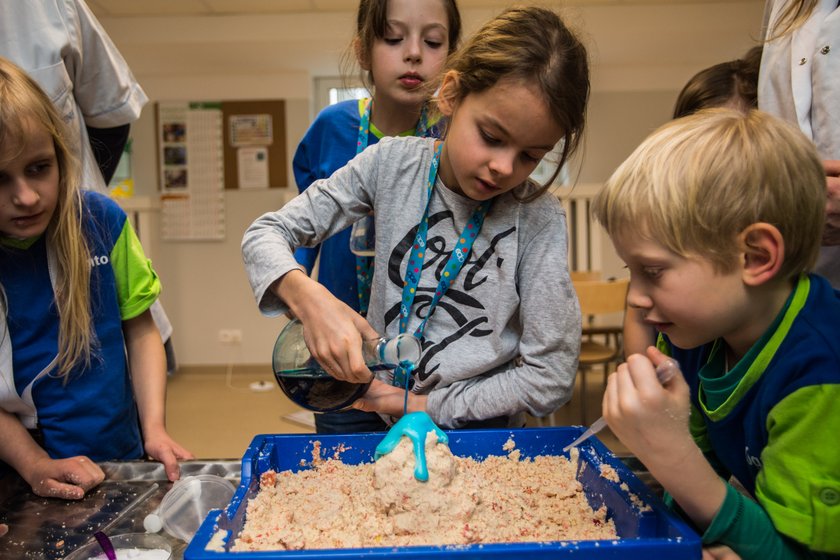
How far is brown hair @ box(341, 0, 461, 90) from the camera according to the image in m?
1.18

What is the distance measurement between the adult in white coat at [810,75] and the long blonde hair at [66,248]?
1135 millimetres

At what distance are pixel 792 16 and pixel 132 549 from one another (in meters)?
1.21

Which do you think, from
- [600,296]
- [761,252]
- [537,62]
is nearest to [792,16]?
[537,62]

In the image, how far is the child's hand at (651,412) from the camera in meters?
0.63

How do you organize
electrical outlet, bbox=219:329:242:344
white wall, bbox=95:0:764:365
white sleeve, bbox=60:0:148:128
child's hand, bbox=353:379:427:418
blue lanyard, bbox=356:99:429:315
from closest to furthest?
child's hand, bbox=353:379:427:418 → blue lanyard, bbox=356:99:429:315 → white sleeve, bbox=60:0:148:128 → white wall, bbox=95:0:764:365 → electrical outlet, bbox=219:329:242:344

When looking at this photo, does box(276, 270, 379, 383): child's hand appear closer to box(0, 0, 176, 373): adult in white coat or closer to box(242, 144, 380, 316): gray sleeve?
box(242, 144, 380, 316): gray sleeve

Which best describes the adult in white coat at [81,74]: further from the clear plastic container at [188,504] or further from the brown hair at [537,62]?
the brown hair at [537,62]

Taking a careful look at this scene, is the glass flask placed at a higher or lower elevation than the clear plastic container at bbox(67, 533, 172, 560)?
higher

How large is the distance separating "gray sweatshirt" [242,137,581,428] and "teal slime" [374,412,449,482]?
14cm

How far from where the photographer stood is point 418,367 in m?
0.97

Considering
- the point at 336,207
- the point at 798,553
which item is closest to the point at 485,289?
the point at 336,207

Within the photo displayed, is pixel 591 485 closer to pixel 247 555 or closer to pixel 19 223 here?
pixel 247 555

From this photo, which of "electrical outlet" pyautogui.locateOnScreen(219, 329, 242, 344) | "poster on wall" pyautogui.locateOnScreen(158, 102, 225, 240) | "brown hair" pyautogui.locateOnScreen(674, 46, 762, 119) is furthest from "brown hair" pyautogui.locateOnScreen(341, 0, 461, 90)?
"electrical outlet" pyautogui.locateOnScreen(219, 329, 242, 344)

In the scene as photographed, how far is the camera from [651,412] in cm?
63
